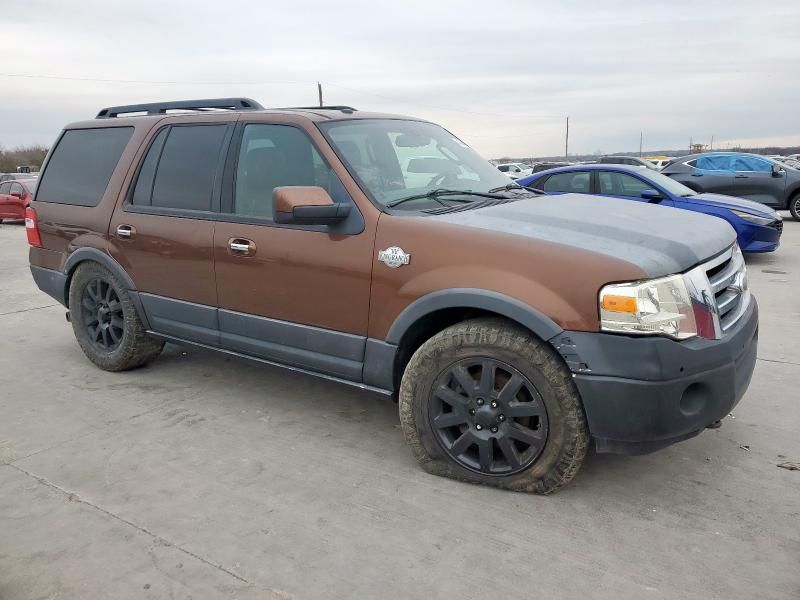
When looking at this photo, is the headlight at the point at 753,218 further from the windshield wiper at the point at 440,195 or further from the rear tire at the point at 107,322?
the rear tire at the point at 107,322

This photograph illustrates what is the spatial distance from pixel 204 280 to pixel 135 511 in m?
1.53

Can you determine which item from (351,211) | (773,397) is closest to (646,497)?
(773,397)

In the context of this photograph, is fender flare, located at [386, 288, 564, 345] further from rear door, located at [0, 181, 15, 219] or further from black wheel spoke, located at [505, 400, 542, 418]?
rear door, located at [0, 181, 15, 219]

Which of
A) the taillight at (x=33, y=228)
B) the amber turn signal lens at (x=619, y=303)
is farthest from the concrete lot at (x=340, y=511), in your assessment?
the taillight at (x=33, y=228)

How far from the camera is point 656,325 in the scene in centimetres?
268

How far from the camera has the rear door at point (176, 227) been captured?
408 centimetres

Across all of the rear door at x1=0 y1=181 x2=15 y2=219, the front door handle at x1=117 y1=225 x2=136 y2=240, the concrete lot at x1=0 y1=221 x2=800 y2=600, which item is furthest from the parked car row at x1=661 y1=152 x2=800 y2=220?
the rear door at x1=0 y1=181 x2=15 y2=219

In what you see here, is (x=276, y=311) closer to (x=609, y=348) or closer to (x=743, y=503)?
(x=609, y=348)

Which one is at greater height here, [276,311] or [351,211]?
[351,211]

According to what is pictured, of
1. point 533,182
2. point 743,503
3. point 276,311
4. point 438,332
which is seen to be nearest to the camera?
point 743,503

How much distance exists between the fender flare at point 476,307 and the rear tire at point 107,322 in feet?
7.55

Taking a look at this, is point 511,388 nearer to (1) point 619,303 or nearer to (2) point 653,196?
(1) point 619,303

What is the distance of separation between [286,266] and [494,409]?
1400 millimetres

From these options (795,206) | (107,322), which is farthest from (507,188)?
(795,206)
